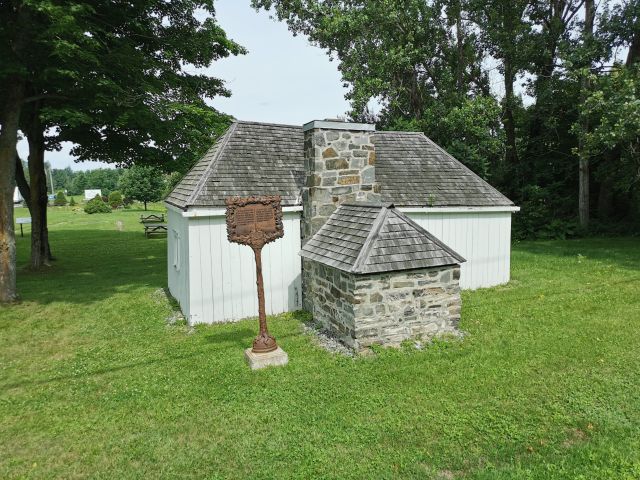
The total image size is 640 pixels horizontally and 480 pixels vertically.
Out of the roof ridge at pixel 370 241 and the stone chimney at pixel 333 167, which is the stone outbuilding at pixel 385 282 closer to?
the roof ridge at pixel 370 241

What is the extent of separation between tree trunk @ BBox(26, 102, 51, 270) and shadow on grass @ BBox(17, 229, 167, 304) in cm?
66

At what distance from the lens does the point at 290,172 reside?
10.7 metres

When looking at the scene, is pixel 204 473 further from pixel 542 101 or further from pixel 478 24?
pixel 478 24

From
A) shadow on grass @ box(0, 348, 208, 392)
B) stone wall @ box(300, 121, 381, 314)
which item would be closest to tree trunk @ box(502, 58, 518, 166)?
stone wall @ box(300, 121, 381, 314)

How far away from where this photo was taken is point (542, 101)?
22.6m

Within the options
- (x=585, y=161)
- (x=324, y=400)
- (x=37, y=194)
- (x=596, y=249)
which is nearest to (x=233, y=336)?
(x=324, y=400)

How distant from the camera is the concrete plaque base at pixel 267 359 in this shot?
683 cm

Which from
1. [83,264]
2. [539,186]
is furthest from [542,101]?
[83,264]

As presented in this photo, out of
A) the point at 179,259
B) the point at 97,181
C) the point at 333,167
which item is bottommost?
the point at 179,259

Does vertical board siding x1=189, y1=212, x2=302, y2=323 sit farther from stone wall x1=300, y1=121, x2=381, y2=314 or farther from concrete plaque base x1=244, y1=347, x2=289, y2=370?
concrete plaque base x1=244, y1=347, x2=289, y2=370

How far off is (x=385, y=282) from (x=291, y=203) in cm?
365

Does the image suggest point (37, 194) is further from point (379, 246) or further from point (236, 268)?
point (379, 246)

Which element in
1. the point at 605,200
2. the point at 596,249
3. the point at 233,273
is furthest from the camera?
the point at 605,200

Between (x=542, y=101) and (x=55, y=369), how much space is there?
24.9m
